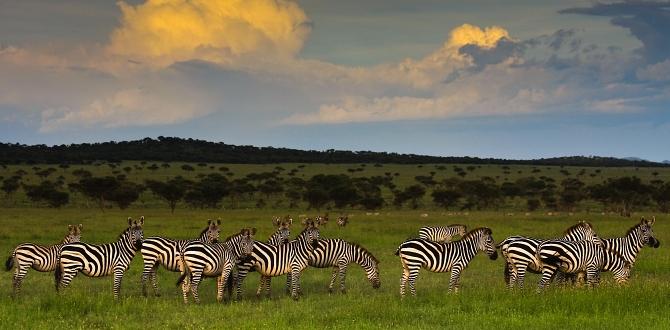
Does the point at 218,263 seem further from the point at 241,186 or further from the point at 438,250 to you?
the point at 241,186

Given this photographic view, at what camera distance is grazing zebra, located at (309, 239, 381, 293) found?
1945 centimetres

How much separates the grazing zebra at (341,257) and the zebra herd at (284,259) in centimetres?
3

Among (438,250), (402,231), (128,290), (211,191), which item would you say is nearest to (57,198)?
(211,191)

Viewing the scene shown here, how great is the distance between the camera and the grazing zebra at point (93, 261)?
17.5 meters

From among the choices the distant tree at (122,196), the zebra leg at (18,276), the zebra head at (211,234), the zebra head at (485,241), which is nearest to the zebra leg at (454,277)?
the zebra head at (485,241)

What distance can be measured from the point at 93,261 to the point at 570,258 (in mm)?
11303

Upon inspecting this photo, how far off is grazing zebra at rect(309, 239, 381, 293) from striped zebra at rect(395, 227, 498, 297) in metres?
1.40

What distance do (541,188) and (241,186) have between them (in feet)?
106

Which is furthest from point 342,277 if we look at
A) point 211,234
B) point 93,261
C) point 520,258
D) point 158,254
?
point 93,261

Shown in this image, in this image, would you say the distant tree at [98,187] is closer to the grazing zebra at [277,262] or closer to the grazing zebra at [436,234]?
the grazing zebra at [436,234]

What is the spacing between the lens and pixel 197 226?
137 ft

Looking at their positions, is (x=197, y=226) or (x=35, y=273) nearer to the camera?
(x=35, y=273)

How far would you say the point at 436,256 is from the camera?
1808 centimetres

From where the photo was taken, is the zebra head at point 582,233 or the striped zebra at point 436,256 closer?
the striped zebra at point 436,256
